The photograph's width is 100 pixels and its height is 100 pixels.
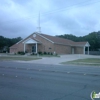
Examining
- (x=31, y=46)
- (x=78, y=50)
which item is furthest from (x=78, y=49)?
(x=31, y=46)

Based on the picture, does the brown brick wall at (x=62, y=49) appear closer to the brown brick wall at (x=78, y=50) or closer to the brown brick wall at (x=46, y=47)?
the brown brick wall at (x=46, y=47)

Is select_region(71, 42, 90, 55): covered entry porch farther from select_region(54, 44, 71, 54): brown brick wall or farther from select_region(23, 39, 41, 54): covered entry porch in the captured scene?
select_region(23, 39, 41, 54): covered entry porch

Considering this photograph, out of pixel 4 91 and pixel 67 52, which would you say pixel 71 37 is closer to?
pixel 67 52

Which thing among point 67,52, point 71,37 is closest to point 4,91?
point 67,52

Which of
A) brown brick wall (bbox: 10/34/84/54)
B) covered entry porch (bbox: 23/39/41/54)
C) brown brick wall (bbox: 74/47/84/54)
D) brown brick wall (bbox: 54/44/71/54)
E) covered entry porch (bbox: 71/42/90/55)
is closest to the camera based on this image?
brown brick wall (bbox: 10/34/84/54)

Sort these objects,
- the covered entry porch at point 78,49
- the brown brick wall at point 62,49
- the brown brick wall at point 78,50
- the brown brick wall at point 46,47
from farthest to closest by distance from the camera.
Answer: the brown brick wall at point 78,50
the covered entry porch at point 78,49
the brown brick wall at point 62,49
the brown brick wall at point 46,47

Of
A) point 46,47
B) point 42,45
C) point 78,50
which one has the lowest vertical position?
point 78,50

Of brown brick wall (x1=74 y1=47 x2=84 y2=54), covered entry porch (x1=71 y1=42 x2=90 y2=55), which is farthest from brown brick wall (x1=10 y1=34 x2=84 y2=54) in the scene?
brown brick wall (x1=74 y1=47 x2=84 y2=54)

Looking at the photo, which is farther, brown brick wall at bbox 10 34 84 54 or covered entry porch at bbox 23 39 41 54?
covered entry porch at bbox 23 39 41 54

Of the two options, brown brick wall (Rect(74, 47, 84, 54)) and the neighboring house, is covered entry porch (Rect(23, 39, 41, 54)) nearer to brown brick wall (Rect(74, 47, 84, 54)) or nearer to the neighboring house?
the neighboring house

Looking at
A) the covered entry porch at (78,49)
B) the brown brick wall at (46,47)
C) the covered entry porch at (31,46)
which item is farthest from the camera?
the covered entry porch at (78,49)

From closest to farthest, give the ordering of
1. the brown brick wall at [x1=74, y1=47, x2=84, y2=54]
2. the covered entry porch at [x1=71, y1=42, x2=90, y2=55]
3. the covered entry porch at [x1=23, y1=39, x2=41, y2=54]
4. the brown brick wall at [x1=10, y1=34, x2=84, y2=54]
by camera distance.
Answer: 1. the brown brick wall at [x1=10, y1=34, x2=84, y2=54]
2. the covered entry porch at [x1=23, y1=39, x2=41, y2=54]
3. the covered entry porch at [x1=71, y1=42, x2=90, y2=55]
4. the brown brick wall at [x1=74, y1=47, x2=84, y2=54]

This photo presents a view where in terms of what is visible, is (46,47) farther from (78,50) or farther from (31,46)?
(78,50)

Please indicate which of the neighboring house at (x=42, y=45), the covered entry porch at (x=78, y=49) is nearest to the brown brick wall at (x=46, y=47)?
the neighboring house at (x=42, y=45)
